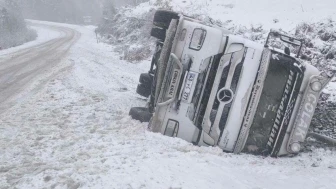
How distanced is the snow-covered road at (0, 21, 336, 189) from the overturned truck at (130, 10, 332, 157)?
0.25 metres

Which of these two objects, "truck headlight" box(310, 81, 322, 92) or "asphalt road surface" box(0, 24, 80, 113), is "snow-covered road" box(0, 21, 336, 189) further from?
"truck headlight" box(310, 81, 322, 92)

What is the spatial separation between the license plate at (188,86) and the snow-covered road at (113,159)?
632 millimetres

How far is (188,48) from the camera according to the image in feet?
15.1

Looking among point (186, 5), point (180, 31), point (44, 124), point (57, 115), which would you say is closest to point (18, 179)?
point (44, 124)

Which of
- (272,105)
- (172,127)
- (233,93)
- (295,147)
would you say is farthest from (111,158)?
(295,147)

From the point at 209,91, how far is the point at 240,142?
845 millimetres

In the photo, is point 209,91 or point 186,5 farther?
point 186,5

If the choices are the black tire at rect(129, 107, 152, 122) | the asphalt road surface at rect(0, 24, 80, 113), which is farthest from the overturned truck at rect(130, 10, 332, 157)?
the asphalt road surface at rect(0, 24, 80, 113)

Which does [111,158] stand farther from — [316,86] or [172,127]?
[316,86]

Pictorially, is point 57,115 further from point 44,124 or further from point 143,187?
point 143,187

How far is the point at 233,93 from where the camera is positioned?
4535mm

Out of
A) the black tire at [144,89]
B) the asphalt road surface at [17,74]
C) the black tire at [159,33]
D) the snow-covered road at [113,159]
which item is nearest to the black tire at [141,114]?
the snow-covered road at [113,159]

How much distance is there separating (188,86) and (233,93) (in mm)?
640

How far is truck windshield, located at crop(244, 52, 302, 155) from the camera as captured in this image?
4551mm
